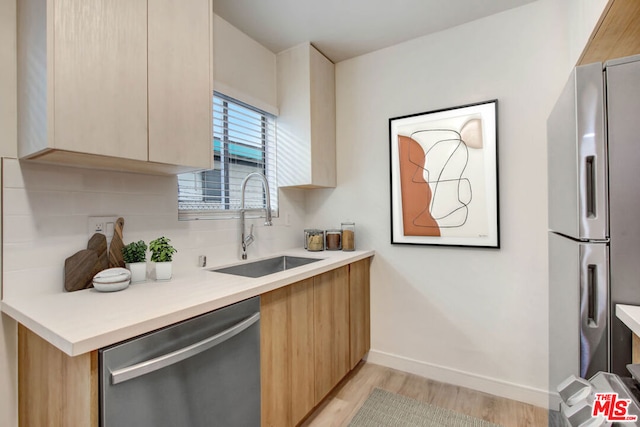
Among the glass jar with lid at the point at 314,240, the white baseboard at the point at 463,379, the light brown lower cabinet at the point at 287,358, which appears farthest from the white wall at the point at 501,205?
the light brown lower cabinet at the point at 287,358

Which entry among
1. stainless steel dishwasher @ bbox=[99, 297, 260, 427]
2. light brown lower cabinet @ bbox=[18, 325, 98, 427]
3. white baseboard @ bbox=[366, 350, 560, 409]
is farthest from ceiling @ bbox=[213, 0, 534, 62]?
white baseboard @ bbox=[366, 350, 560, 409]

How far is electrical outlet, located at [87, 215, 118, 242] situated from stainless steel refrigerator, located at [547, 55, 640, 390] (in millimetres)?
1947

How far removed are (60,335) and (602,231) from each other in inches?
65.7

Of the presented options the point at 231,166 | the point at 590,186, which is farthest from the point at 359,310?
the point at 590,186

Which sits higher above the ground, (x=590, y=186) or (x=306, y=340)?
(x=590, y=186)

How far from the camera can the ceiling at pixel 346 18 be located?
191 cm

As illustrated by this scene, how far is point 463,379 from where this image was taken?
6.97 ft

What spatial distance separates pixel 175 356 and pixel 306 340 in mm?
810

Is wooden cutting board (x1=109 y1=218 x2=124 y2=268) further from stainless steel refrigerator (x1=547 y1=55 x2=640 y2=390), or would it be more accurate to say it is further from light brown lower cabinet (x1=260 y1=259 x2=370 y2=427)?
stainless steel refrigerator (x1=547 y1=55 x2=640 y2=390)

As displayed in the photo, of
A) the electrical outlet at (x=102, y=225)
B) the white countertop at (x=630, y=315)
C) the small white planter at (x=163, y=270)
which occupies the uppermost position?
the electrical outlet at (x=102, y=225)

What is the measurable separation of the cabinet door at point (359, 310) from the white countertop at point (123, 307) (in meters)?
0.79

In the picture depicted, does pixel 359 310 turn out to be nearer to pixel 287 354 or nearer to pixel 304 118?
pixel 287 354

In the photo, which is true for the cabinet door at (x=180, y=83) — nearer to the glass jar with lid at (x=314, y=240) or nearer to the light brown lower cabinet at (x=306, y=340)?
the light brown lower cabinet at (x=306, y=340)

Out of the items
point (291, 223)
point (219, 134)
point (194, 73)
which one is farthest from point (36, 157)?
point (291, 223)
